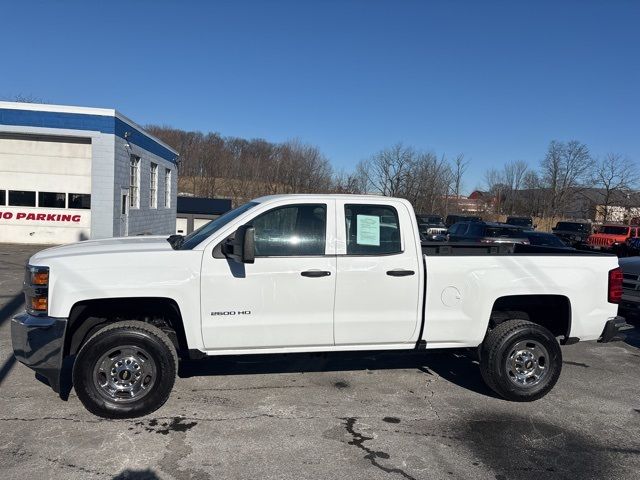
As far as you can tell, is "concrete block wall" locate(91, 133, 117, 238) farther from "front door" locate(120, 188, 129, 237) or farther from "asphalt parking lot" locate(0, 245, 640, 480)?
"asphalt parking lot" locate(0, 245, 640, 480)

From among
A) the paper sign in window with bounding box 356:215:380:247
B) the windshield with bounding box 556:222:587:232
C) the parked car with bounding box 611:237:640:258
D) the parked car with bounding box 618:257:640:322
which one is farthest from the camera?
the windshield with bounding box 556:222:587:232

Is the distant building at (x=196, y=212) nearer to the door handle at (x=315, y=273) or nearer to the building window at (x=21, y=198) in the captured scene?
the building window at (x=21, y=198)

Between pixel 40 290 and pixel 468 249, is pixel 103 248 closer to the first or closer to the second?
pixel 40 290

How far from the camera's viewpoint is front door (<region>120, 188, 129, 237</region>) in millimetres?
19719

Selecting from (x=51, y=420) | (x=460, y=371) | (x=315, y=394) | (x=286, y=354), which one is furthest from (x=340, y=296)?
(x=51, y=420)

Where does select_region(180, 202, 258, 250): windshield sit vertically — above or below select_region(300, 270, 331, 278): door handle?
above

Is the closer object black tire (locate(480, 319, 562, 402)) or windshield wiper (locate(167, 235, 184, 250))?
windshield wiper (locate(167, 235, 184, 250))

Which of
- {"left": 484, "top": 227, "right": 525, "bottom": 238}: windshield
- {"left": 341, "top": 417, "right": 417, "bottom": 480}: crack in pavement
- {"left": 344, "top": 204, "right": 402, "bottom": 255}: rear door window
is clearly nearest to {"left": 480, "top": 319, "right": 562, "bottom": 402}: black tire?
{"left": 344, "top": 204, "right": 402, "bottom": 255}: rear door window

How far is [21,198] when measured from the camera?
18984 mm

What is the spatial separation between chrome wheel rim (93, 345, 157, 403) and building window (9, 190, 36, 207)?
17.5m

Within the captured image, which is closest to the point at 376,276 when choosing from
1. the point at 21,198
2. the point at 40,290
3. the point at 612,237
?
the point at 40,290

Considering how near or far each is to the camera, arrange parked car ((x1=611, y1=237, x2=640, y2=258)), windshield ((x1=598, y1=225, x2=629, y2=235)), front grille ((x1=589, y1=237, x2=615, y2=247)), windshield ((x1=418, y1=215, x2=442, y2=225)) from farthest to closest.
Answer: windshield ((x1=418, y1=215, x2=442, y2=225)) → windshield ((x1=598, y1=225, x2=629, y2=235)) → front grille ((x1=589, y1=237, x2=615, y2=247)) → parked car ((x1=611, y1=237, x2=640, y2=258))

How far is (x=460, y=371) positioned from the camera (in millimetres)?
5945

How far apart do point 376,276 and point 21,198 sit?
737 inches
